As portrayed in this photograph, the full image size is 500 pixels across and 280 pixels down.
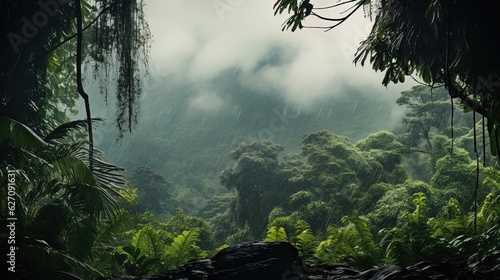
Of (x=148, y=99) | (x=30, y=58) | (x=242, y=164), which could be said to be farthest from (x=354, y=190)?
(x=148, y=99)

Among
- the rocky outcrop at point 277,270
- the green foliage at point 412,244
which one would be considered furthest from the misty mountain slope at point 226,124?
the rocky outcrop at point 277,270

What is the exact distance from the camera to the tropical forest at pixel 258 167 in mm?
4043

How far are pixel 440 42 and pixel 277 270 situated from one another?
6.53 feet

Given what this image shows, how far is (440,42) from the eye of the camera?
3979 mm

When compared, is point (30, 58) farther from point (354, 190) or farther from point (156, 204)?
point (156, 204)

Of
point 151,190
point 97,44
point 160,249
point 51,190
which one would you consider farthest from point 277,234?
point 151,190

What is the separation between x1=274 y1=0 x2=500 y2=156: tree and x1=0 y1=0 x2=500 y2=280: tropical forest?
0.01m

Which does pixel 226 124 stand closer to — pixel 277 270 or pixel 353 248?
pixel 353 248

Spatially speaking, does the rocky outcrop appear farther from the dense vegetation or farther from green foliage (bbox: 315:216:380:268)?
green foliage (bbox: 315:216:380:268)

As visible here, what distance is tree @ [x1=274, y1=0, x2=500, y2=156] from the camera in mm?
3381

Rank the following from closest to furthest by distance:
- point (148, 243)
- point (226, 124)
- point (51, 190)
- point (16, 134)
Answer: point (16, 134) → point (51, 190) → point (148, 243) → point (226, 124)

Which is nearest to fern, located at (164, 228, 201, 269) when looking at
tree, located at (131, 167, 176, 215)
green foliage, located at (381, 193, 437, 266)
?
green foliage, located at (381, 193, 437, 266)

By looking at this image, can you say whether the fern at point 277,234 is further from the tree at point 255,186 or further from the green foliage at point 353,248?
the tree at point 255,186

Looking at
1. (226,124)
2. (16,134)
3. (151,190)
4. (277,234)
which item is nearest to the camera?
(16,134)
